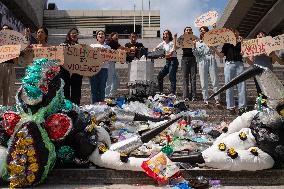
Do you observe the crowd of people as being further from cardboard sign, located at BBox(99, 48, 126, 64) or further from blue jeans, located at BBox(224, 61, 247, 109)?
cardboard sign, located at BBox(99, 48, 126, 64)

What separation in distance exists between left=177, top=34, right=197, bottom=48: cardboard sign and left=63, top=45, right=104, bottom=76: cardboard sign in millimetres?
2525

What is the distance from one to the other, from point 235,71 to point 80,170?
513 centimetres

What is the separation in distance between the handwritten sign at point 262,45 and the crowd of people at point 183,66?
0.30 metres

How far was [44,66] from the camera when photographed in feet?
16.2

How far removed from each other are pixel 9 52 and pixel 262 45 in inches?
189

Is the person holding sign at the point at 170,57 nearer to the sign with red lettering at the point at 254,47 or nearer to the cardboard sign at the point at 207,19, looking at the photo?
the cardboard sign at the point at 207,19

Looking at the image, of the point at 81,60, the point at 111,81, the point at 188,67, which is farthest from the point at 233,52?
the point at 81,60

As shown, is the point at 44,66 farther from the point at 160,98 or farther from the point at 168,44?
the point at 168,44

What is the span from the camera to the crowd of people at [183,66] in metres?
8.38

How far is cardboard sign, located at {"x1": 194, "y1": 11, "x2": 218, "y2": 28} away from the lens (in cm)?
1028

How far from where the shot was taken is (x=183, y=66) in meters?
10.2

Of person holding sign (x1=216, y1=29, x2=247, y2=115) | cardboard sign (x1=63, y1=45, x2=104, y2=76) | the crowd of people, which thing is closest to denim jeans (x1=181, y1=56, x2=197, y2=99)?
the crowd of people

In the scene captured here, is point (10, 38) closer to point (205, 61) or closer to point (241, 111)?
point (205, 61)

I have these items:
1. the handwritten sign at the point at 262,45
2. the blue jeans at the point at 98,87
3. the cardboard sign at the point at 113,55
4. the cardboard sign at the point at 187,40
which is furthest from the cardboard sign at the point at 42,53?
the handwritten sign at the point at 262,45
